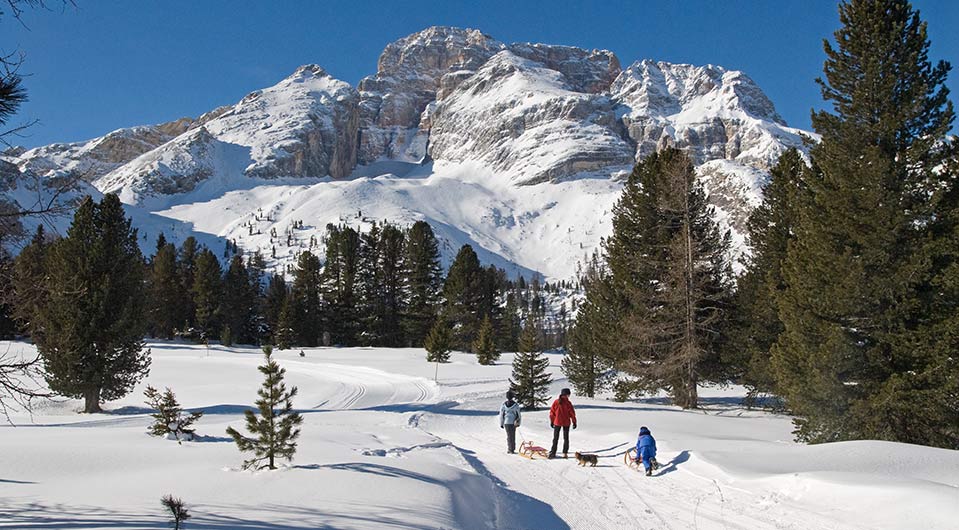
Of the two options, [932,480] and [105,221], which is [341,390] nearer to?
[105,221]

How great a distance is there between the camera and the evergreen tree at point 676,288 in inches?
798

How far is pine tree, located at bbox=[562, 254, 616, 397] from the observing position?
2362 cm

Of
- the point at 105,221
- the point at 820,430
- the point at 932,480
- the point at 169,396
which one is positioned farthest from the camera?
the point at 105,221

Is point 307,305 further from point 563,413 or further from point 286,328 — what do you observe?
point 563,413

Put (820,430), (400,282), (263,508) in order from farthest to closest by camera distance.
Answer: (400,282)
(820,430)
(263,508)

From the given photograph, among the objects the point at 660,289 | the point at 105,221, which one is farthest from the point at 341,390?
the point at 660,289

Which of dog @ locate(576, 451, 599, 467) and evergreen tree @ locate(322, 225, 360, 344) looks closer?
dog @ locate(576, 451, 599, 467)

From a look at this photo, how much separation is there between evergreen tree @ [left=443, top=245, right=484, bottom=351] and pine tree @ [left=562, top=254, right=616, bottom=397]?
23023 millimetres

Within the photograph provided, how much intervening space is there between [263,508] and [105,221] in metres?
19.4

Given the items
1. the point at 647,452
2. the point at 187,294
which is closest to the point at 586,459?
the point at 647,452

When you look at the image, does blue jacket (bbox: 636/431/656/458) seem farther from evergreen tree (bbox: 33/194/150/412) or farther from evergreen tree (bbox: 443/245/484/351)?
evergreen tree (bbox: 443/245/484/351)

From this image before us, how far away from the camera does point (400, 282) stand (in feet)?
180

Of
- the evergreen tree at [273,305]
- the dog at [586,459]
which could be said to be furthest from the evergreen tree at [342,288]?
the dog at [586,459]

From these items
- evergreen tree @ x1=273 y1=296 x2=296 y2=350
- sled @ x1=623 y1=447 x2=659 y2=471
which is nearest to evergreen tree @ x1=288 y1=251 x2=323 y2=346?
evergreen tree @ x1=273 y1=296 x2=296 y2=350
